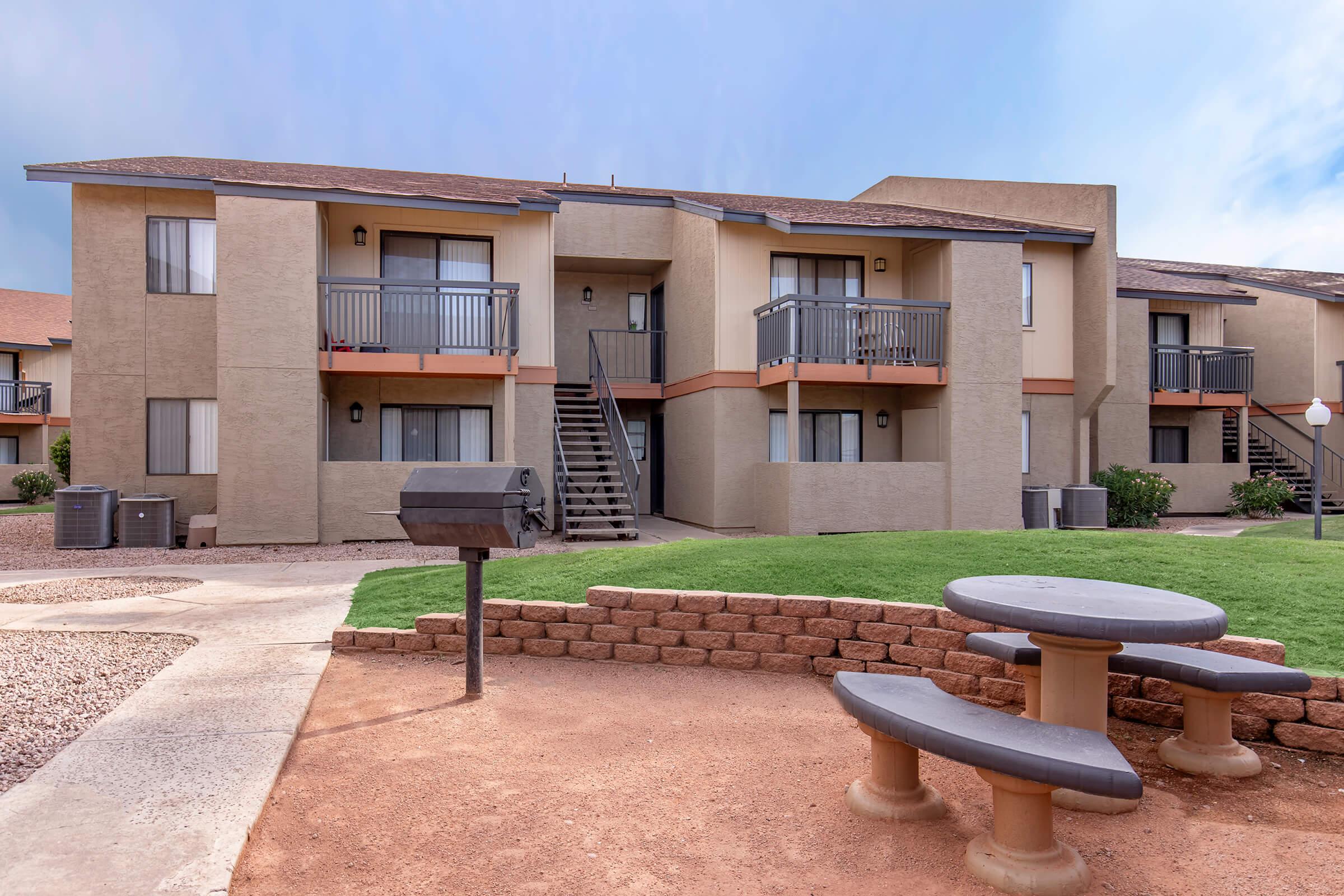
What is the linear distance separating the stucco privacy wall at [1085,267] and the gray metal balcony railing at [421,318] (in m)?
11.1

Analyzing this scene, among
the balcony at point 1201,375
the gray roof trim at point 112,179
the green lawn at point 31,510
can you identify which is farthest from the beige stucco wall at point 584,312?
the green lawn at point 31,510

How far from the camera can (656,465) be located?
1952cm

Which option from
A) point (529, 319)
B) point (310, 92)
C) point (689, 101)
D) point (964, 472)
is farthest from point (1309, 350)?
point (310, 92)

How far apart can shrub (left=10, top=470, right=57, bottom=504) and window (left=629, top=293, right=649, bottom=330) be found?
1880 centimetres

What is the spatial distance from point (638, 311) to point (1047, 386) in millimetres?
8975

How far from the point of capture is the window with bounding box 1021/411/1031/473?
1778 centimetres

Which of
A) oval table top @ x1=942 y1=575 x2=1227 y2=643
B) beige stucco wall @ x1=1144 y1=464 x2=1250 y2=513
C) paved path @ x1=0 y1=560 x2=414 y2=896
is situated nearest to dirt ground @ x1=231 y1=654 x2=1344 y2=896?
paved path @ x1=0 y1=560 x2=414 y2=896

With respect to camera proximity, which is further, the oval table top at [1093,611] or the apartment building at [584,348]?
the apartment building at [584,348]

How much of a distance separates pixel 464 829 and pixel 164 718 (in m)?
2.12

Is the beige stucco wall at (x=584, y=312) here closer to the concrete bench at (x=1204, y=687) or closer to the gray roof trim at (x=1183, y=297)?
the gray roof trim at (x=1183, y=297)

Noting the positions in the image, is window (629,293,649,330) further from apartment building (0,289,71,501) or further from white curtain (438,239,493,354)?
apartment building (0,289,71,501)

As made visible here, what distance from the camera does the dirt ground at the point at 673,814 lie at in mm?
3186

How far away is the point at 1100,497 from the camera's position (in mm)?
16844

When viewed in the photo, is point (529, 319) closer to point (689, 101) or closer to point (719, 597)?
point (719, 597)
